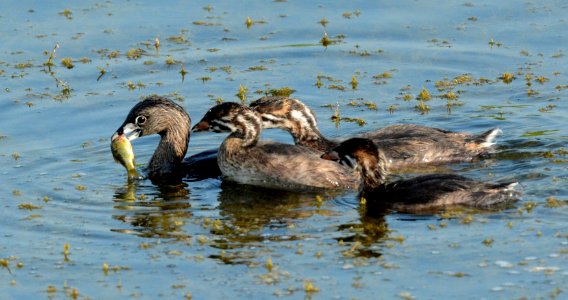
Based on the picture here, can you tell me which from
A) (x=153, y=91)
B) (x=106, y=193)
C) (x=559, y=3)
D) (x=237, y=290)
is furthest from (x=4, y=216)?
(x=559, y=3)

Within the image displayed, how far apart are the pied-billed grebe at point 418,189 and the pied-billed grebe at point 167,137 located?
7.86ft

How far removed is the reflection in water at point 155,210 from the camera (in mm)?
13383

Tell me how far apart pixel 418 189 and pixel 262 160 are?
7.62 feet

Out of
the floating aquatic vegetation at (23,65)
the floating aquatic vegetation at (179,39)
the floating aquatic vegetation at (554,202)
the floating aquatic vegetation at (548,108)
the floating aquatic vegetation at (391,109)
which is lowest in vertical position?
the floating aquatic vegetation at (554,202)

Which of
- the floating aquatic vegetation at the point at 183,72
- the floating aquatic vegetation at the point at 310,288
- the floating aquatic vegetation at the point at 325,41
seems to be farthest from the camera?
the floating aquatic vegetation at the point at 325,41

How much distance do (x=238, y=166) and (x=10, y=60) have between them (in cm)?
566

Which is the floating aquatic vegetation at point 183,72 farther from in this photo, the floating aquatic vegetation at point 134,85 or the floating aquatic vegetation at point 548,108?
the floating aquatic vegetation at point 548,108

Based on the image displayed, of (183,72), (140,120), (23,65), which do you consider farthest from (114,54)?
(140,120)

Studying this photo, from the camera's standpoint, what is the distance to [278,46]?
20.1 metres

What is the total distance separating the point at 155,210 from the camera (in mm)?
14336

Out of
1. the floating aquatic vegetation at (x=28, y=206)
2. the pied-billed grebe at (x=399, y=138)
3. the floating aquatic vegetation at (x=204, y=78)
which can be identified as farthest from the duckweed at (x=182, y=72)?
the floating aquatic vegetation at (x=28, y=206)

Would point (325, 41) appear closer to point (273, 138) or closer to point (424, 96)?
point (424, 96)

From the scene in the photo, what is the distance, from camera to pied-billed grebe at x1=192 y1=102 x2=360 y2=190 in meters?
14.9

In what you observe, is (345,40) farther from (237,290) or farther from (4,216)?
(237,290)
